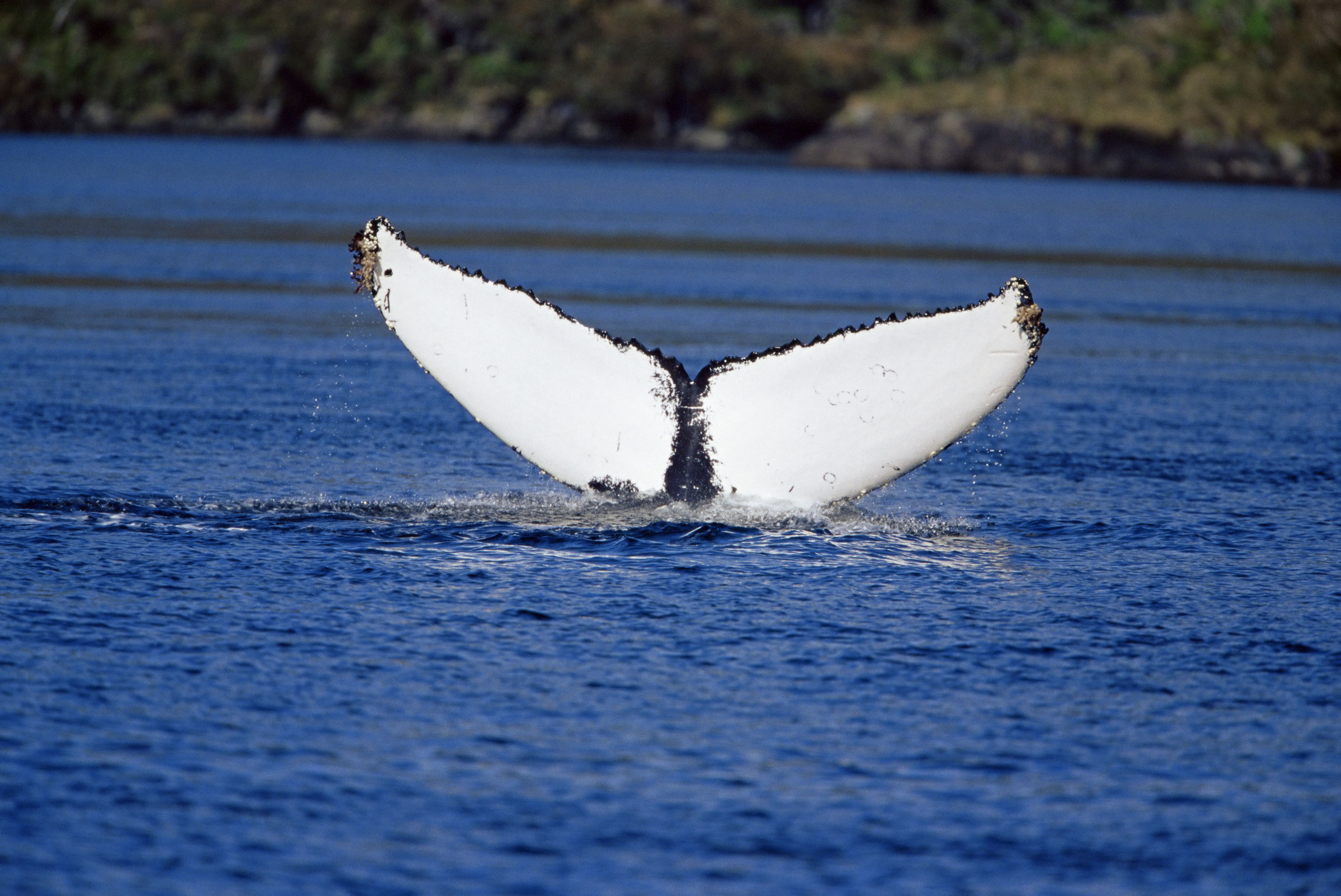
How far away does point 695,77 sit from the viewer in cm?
19038

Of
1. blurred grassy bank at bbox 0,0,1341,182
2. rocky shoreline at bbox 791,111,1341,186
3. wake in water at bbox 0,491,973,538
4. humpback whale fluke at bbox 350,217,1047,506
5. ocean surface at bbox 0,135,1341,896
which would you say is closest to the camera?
ocean surface at bbox 0,135,1341,896

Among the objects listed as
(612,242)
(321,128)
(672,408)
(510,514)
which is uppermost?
(321,128)

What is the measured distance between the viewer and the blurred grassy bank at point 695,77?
13238 centimetres

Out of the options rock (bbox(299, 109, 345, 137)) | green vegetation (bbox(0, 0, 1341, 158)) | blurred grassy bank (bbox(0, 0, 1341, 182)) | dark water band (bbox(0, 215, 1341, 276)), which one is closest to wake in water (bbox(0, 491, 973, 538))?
dark water band (bbox(0, 215, 1341, 276))

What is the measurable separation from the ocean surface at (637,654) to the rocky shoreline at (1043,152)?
335ft

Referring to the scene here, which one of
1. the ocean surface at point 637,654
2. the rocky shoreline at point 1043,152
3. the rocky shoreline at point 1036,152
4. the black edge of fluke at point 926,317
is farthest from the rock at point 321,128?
the black edge of fluke at point 926,317

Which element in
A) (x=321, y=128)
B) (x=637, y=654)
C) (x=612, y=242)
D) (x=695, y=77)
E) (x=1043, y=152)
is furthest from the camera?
(x=321, y=128)

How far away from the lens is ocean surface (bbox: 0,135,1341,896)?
244 inches

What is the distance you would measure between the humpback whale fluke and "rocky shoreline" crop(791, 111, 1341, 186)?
11178 cm

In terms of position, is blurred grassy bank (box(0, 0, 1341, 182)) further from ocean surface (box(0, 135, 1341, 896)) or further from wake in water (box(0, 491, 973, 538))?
wake in water (box(0, 491, 973, 538))

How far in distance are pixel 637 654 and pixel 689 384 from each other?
5.99 ft

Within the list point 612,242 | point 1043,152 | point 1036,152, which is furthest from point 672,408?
point 1036,152

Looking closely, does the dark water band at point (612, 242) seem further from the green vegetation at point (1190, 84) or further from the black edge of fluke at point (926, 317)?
the green vegetation at point (1190, 84)

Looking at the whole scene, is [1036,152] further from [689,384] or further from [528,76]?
[689,384]
